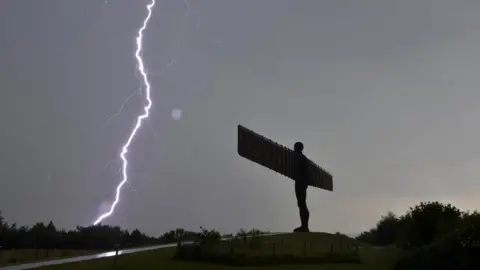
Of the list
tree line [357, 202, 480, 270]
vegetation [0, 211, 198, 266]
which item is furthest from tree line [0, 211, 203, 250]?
tree line [357, 202, 480, 270]

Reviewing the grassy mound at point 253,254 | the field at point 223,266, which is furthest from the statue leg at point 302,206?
the grassy mound at point 253,254

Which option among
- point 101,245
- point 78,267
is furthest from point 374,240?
point 78,267

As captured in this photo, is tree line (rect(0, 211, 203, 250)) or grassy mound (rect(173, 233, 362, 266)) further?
tree line (rect(0, 211, 203, 250))

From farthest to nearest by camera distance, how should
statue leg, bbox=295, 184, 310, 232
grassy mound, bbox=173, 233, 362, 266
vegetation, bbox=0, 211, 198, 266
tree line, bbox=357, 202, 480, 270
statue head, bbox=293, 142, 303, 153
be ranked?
vegetation, bbox=0, 211, 198, 266 < statue head, bbox=293, 142, 303, 153 < statue leg, bbox=295, 184, 310, 232 < grassy mound, bbox=173, 233, 362, 266 < tree line, bbox=357, 202, 480, 270

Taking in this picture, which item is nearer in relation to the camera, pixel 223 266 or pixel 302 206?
pixel 223 266

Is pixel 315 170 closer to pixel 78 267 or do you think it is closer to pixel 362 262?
pixel 362 262

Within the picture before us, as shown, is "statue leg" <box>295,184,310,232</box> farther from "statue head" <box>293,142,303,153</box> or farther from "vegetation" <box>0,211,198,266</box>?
"vegetation" <box>0,211,198,266</box>

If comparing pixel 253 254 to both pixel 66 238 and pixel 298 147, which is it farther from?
pixel 66 238

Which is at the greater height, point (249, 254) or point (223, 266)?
point (249, 254)

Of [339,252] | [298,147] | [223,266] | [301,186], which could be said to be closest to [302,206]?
[301,186]

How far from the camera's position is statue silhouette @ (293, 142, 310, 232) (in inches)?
1511

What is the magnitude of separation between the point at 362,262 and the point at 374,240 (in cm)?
2655

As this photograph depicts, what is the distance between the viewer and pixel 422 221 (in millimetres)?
29969

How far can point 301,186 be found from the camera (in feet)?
128
